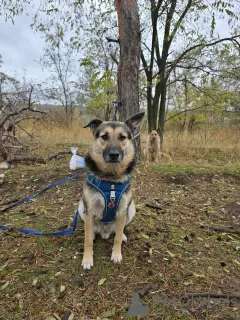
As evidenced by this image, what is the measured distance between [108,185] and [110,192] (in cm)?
8

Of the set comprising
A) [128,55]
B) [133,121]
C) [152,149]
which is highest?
[128,55]

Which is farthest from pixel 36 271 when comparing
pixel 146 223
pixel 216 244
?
pixel 216 244

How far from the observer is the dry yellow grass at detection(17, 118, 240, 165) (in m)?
9.91

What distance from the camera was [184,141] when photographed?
11211mm

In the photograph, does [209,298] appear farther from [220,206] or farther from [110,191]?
[220,206]

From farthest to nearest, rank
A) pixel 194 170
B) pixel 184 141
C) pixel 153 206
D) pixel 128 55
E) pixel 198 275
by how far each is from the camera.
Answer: pixel 184 141 → pixel 194 170 → pixel 128 55 → pixel 153 206 → pixel 198 275

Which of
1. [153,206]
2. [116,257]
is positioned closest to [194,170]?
[153,206]

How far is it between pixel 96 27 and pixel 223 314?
9442 mm

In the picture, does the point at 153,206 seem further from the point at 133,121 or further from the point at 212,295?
the point at 212,295

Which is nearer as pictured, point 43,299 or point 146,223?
point 43,299

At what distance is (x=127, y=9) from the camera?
510 cm

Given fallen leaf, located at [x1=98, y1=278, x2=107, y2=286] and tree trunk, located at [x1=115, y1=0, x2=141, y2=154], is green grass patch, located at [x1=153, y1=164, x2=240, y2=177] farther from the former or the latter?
fallen leaf, located at [x1=98, y1=278, x2=107, y2=286]

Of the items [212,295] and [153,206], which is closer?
[212,295]

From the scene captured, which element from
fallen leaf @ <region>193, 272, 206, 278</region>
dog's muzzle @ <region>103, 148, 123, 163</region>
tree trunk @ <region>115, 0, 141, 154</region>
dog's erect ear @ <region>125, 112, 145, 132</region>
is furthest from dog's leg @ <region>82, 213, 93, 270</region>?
tree trunk @ <region>115, 0, 141, 154</region>
